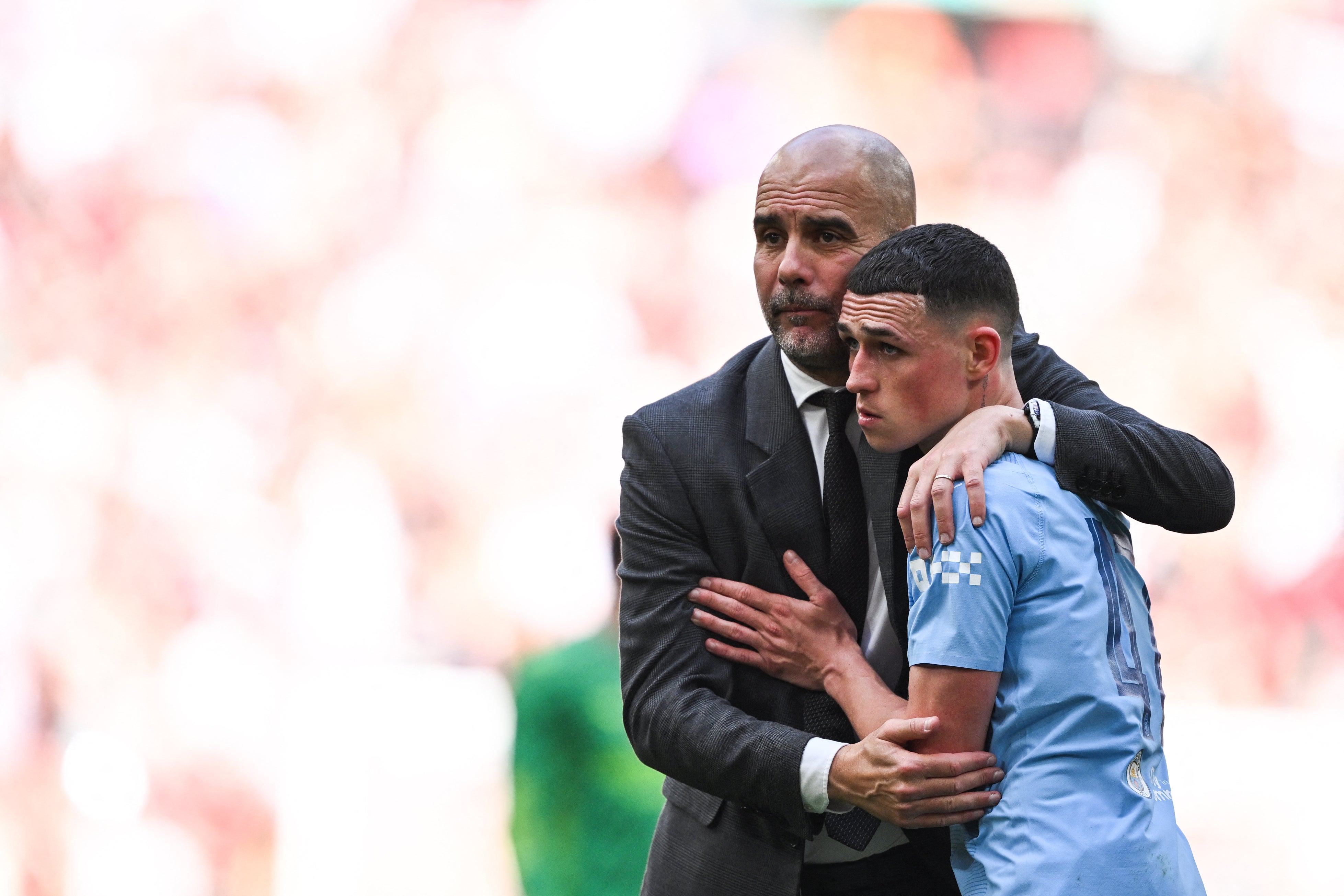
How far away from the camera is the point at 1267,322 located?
13.5 ft

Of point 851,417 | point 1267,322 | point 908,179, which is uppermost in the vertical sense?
point 1267,322

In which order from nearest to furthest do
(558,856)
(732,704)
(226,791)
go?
1. (732,704)
2. (558,856)
3. (226,791)

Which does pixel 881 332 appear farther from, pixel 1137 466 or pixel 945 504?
pixel 1137 466

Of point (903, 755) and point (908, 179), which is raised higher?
point (908, 179)

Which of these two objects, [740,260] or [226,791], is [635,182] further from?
[226,791]

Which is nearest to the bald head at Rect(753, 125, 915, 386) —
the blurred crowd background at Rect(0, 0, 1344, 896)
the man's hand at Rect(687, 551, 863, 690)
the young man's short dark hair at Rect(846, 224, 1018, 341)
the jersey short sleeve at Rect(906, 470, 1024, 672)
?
the young man's short dark hair at Rect(846, 224, 1018, 341)

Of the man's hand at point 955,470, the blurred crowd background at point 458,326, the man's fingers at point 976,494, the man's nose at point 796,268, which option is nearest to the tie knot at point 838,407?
the man's nose at point 796,268

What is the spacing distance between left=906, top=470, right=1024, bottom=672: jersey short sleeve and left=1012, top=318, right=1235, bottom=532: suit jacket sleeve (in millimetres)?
128

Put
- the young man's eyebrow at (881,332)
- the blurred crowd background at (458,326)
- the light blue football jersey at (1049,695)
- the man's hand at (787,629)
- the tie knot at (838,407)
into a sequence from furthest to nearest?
the blurred crowd background at (458,326)
the tie knot at (838,407)
the man's hand at (787,629)
the young man's eyebrow at (881,332)
the light blue football jersey at (1049,695)

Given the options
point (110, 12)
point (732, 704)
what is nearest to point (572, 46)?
point (110, 12)

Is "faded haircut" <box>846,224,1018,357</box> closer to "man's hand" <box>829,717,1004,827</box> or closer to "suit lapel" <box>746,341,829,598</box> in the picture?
"suit lapel" <box>746,341,829,598</box>

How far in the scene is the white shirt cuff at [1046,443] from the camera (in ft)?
4.81

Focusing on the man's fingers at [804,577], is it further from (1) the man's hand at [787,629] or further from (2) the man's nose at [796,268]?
(2) the man's nose at [796,268]

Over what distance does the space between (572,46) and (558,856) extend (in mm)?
2676
